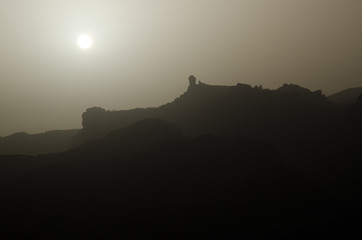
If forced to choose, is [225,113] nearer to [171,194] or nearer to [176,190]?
[176,190]

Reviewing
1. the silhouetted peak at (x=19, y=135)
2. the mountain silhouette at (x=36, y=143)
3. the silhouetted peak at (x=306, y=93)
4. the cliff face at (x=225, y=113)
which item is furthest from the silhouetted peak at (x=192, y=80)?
the silhouetted peak at (x=19, y=135)

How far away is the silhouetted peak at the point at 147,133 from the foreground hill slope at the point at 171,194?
21.3 ft

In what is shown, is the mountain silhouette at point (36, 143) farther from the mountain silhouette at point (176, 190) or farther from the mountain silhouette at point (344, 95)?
the mountain silhouette at point (344, 95)

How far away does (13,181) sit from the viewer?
5775 centimetres

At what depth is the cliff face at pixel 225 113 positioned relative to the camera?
365 feet

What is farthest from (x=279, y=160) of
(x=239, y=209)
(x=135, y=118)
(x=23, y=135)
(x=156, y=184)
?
(x=23, y=135)

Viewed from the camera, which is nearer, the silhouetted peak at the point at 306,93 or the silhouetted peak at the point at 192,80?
the silhouetted peak at the point at 192,80

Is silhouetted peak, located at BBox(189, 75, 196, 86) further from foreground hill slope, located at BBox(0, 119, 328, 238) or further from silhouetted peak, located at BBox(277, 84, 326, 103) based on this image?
foreground hill slope, located at BBox(0, 119, 328, 238)

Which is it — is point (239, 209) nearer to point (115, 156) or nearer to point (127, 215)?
point (127, 215)

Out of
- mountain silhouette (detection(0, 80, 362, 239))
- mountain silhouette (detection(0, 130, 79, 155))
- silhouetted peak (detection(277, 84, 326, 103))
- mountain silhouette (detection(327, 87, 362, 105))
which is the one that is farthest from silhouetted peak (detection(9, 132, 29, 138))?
mountain silhouette (detection(327, 87, 362, 105))

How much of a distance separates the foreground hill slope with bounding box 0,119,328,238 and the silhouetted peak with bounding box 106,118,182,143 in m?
6.50

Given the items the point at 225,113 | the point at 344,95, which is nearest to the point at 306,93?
the point at 225,113

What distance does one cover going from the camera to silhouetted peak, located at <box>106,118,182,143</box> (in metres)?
74.4

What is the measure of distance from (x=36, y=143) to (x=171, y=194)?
119409mm
